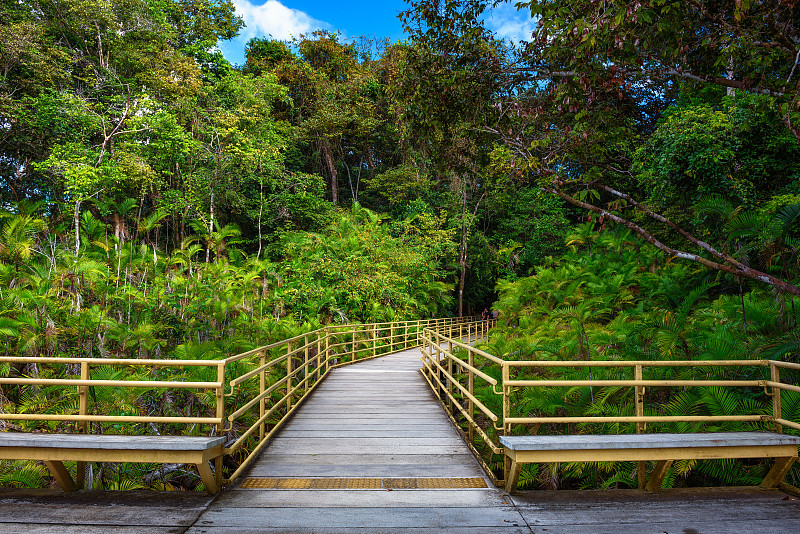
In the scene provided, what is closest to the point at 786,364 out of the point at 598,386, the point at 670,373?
the point at 598,386

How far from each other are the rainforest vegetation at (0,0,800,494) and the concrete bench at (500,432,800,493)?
123 cm

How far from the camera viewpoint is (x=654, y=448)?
155 inches

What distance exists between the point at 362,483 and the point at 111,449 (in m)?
2.18

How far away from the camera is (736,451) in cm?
Result: 402

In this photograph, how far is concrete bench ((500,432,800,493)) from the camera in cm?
385

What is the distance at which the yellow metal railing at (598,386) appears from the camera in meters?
4.10

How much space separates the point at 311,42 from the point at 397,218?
1212 centimetres

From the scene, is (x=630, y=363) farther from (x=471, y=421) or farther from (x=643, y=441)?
(x=471, y=421)

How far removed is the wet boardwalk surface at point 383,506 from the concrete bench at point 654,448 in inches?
11.3

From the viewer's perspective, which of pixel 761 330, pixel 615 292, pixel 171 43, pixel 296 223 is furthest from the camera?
pixel 296 223

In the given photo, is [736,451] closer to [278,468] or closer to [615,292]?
[278,468]

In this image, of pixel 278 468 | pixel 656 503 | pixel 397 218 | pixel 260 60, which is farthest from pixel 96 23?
pixel 656 503

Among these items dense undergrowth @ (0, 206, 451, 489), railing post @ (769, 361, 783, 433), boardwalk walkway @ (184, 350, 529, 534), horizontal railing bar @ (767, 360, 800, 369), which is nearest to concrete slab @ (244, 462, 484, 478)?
boardwalk walkway @ (184, 350, 529, 534)

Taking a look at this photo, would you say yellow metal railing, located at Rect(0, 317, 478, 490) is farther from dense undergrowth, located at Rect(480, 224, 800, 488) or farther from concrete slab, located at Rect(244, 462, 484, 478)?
dense undergrowth, located at Rect(480, 224, 800, 488)
